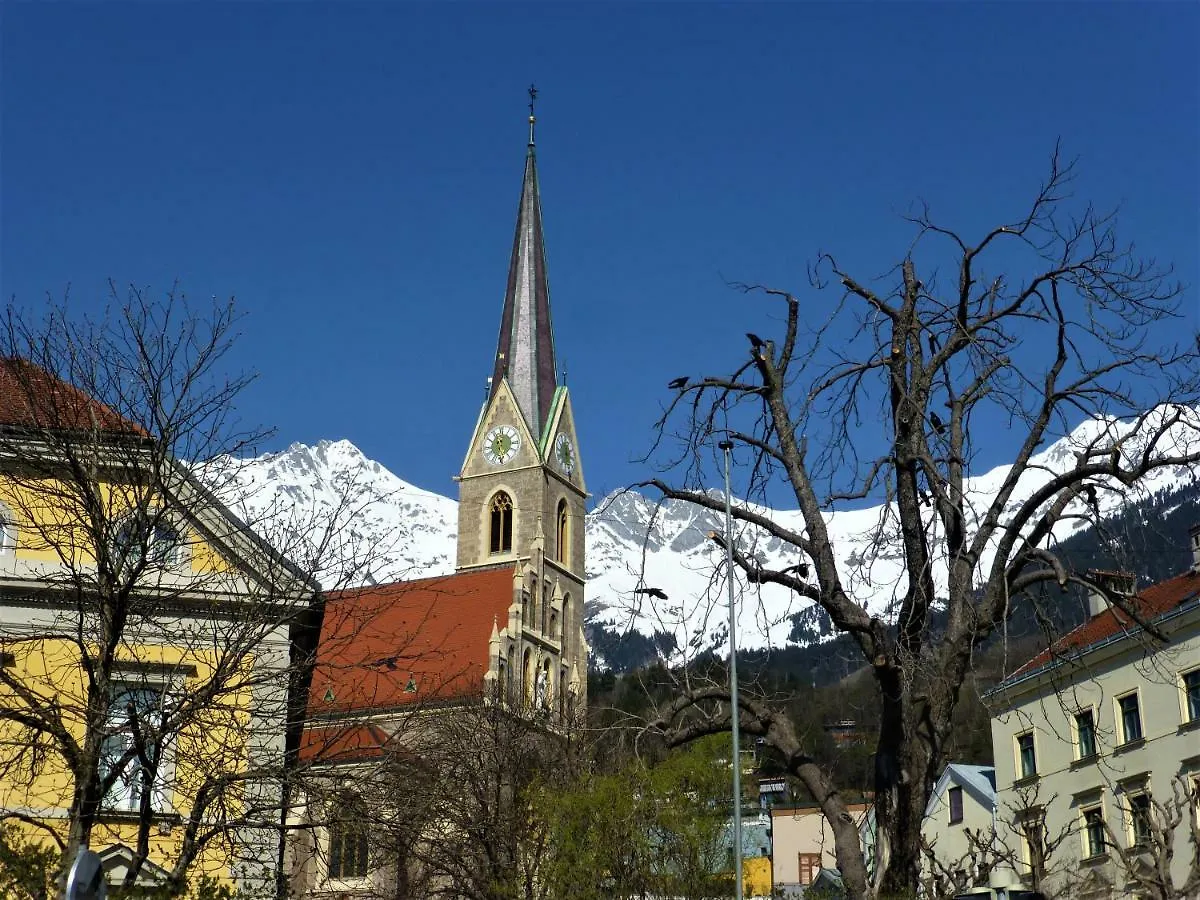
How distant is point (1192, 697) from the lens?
105 ft

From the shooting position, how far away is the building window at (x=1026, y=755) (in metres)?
38.4

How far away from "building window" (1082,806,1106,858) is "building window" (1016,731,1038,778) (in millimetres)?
2744

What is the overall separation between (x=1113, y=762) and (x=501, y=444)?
4186 cm

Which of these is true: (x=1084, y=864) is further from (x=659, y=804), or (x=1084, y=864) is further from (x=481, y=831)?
(x=481, y=831)

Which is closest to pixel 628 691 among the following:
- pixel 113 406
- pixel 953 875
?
pixel 953 875

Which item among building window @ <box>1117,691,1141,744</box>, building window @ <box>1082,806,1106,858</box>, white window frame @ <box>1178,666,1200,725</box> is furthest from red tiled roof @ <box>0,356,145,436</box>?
building window @ <box>1082,806,1106,858</box>

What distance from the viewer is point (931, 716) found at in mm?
9234

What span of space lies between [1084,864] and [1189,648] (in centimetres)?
660

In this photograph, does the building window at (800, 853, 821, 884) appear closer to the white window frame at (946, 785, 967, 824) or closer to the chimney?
the white window frame at (946, 785, 967, 824)

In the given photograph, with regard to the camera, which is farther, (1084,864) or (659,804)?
(1084,864)

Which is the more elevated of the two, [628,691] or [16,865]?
[628,691]

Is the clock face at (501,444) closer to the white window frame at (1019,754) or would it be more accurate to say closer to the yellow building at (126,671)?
the white window frame at (1019,754)

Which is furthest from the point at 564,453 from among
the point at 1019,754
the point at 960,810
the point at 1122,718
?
the point at 1122,718

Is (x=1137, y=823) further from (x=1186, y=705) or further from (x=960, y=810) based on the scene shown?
(x=960, y=810)
